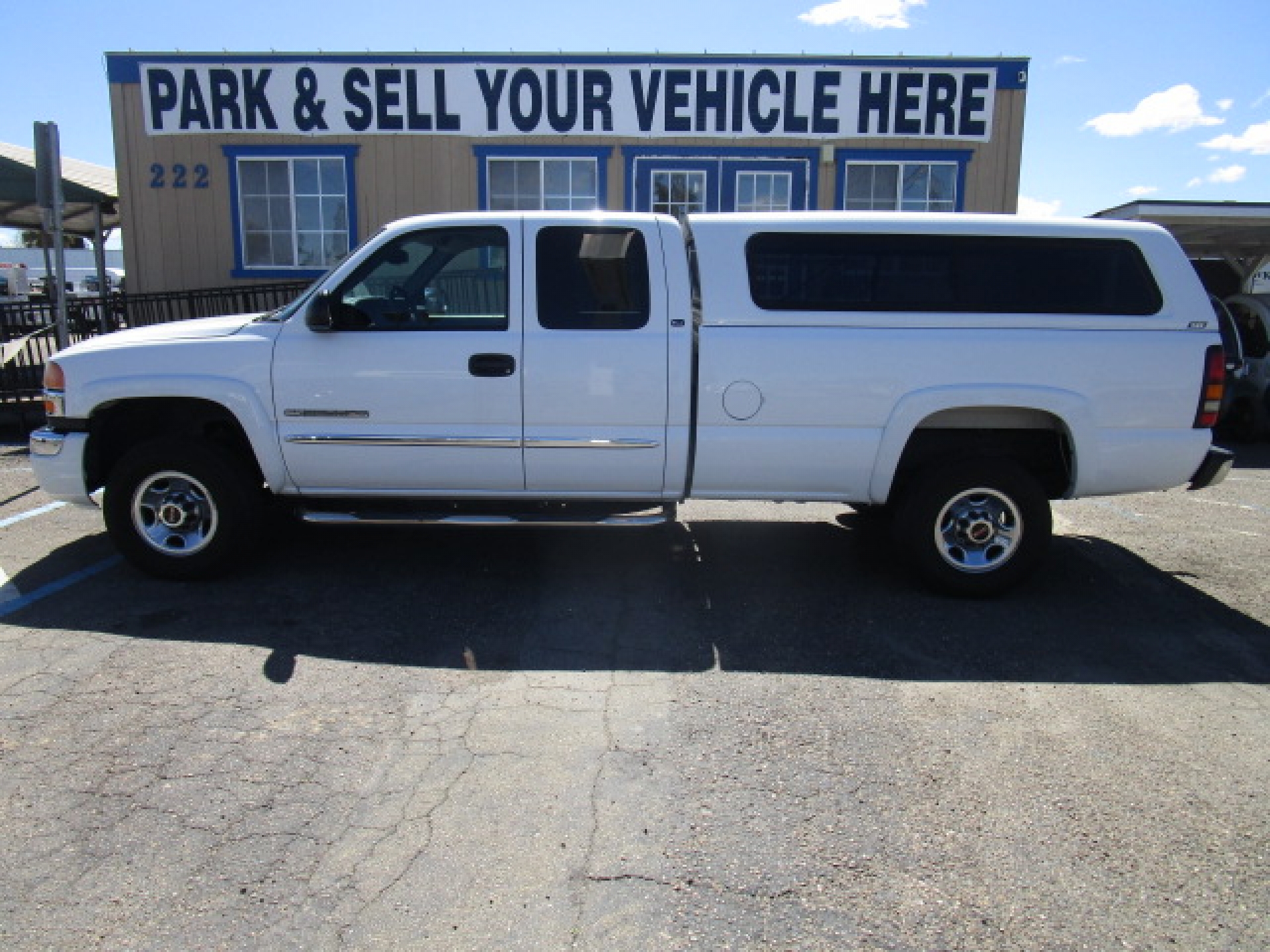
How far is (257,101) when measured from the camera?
12.1 m

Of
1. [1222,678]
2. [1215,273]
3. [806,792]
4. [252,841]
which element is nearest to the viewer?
[252,841]

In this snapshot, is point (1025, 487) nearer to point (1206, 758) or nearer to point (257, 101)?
point (1206, 758)

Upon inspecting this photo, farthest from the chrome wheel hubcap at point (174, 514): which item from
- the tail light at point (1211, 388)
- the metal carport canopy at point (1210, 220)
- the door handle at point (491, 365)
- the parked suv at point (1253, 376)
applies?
the parked suv at point (1253, 376)

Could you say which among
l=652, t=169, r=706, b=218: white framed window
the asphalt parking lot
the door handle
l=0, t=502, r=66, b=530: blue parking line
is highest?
Answer: l=652, t=169, r=706, b=218: white framed window

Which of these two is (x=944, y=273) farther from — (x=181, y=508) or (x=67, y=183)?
(x=67, y=183)

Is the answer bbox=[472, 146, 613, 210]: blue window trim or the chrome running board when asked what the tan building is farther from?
the chrome running board

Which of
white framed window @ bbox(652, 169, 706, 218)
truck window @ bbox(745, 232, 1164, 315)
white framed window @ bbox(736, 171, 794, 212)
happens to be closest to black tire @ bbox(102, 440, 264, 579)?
truck window @ bbox(745, 232, 1164, 315)

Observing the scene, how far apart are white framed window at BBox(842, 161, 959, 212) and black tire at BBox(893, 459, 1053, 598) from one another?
27.5 ft

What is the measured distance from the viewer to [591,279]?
480 centimetres

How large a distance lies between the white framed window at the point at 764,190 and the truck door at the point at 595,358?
8.00 metres

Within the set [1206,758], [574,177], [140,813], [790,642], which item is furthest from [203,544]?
[574,177]

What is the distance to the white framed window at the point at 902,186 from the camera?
12.3 m

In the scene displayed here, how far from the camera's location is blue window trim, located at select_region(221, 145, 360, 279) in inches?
480

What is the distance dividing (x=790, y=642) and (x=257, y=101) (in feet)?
37.3
